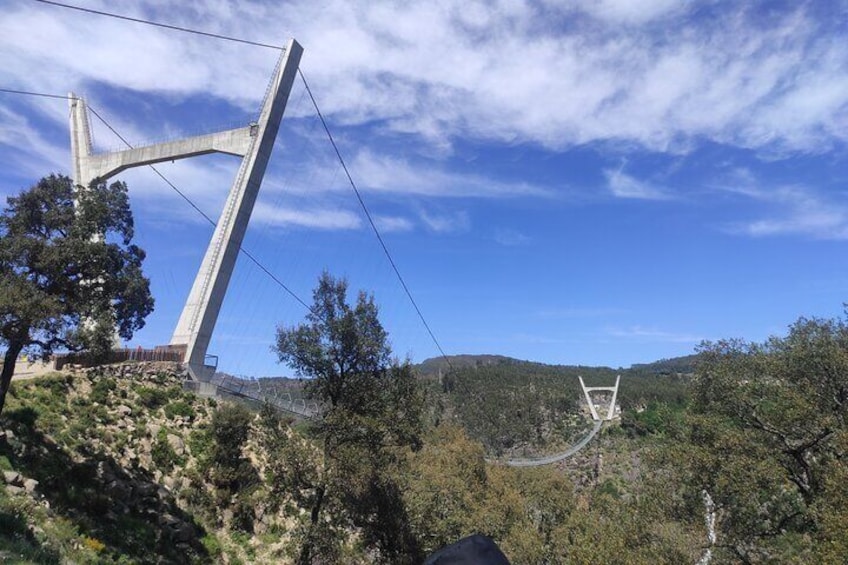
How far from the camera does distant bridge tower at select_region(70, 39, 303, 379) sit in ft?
87.5

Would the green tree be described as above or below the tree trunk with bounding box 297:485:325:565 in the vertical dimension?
above

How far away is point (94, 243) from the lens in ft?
50.7

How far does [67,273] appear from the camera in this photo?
50.3 feet

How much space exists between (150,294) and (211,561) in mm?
9157

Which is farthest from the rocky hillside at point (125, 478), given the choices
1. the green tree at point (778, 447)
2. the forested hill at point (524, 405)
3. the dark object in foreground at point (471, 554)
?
the forested hill at point (524, 405)

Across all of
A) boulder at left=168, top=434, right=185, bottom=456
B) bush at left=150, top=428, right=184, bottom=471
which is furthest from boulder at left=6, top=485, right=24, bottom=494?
boulder at left=168, top=434, right=185, bottom=456

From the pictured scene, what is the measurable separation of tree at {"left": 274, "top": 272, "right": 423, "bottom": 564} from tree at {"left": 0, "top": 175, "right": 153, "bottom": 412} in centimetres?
490

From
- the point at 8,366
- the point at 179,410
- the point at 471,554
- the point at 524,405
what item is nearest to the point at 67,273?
the point at 8,366

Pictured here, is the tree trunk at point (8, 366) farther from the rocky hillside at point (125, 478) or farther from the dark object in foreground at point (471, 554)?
the dark object in foreground at point (471, 554)

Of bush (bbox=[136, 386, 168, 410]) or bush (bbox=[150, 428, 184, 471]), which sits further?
bush (bbox=[136, 386, 168, 410])

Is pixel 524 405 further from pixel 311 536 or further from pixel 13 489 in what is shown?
pixel 13 489

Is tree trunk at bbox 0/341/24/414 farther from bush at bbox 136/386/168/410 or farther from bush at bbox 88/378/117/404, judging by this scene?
bush at bbox 136/386/168/410

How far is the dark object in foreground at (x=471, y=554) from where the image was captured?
3023mm

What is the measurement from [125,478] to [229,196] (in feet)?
49.7
